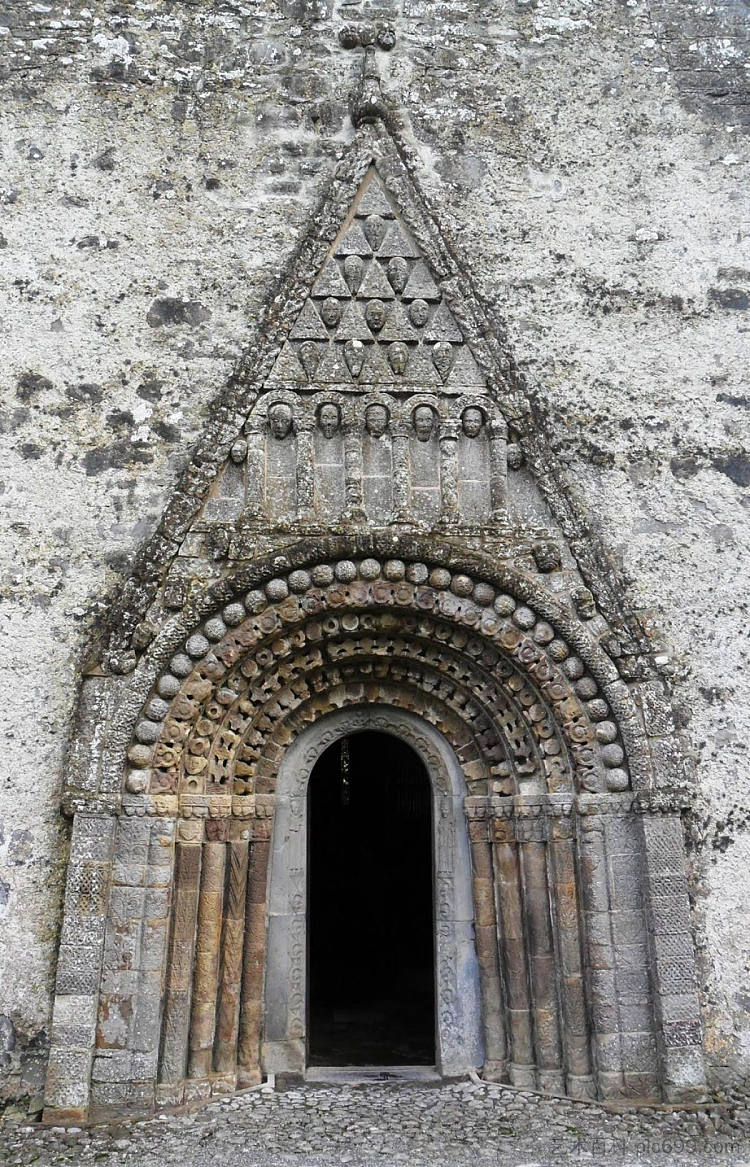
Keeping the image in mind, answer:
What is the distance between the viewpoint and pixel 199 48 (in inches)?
256

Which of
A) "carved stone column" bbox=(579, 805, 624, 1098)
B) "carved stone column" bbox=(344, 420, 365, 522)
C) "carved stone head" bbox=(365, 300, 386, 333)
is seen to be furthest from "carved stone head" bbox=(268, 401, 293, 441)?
"carved stone column" bbox=(579, 805, 624, 1098)

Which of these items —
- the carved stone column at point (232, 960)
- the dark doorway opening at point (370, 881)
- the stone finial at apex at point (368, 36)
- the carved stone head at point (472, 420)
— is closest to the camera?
the carved stone column at point (232, 960)

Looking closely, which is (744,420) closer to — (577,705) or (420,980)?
(577,705)

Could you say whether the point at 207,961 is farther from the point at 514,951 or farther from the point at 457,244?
the point at 457,244

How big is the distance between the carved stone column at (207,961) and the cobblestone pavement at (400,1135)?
0.95 feet

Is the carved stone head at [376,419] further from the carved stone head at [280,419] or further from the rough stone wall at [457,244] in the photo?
the rough stone wall at [457,244]

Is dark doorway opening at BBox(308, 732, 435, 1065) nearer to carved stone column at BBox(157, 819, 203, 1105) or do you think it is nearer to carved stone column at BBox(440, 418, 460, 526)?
carved stone column at BBox(157, 819, 203, 1105)

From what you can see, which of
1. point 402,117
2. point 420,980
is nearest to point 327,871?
point 420,980

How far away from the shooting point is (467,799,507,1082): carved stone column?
18.2ft

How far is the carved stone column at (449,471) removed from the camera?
18.9ft

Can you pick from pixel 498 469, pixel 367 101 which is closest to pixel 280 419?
pixel 498 469

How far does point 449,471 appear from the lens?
5.82m

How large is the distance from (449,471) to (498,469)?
30 cm

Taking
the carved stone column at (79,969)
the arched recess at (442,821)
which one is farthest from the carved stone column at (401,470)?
the carved stone column at (79,969)
